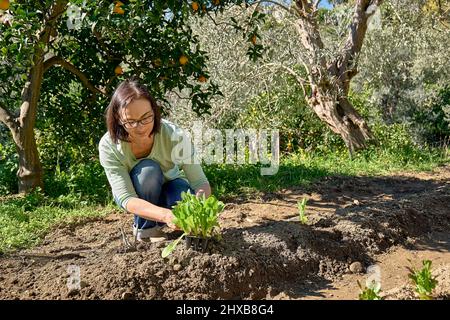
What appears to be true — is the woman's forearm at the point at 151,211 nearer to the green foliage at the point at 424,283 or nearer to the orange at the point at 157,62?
the green foliage at the point at 424,283

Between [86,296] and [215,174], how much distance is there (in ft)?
9.22

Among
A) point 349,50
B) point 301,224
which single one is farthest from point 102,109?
point 349,50

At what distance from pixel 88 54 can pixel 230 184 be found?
1840mm

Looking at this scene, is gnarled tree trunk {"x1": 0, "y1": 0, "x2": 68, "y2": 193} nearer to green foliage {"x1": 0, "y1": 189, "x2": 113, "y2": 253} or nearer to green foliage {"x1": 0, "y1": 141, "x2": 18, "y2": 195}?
green foliage {"x1": 0, "y1": 189, "x2": 113, "y2": 253}

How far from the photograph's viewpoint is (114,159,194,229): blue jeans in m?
3.01

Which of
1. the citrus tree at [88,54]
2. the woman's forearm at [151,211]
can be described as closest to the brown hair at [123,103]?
the woman's forearm at [151,211]

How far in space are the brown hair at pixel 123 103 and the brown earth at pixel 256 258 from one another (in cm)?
66

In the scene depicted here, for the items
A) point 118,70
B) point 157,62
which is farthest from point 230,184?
point 118,70

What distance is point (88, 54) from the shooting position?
4910 millimetres

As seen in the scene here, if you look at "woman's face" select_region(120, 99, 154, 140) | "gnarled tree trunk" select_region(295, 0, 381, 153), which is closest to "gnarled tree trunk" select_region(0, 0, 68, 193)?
"woman's face" select_region(120, 99, 154, 140)

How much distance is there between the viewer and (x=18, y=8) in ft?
10.9

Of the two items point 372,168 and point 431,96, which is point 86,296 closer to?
point 372,168

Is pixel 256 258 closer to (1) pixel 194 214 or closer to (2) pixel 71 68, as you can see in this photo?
(1) pixel 194 214

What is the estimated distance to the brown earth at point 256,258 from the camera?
257 cm
